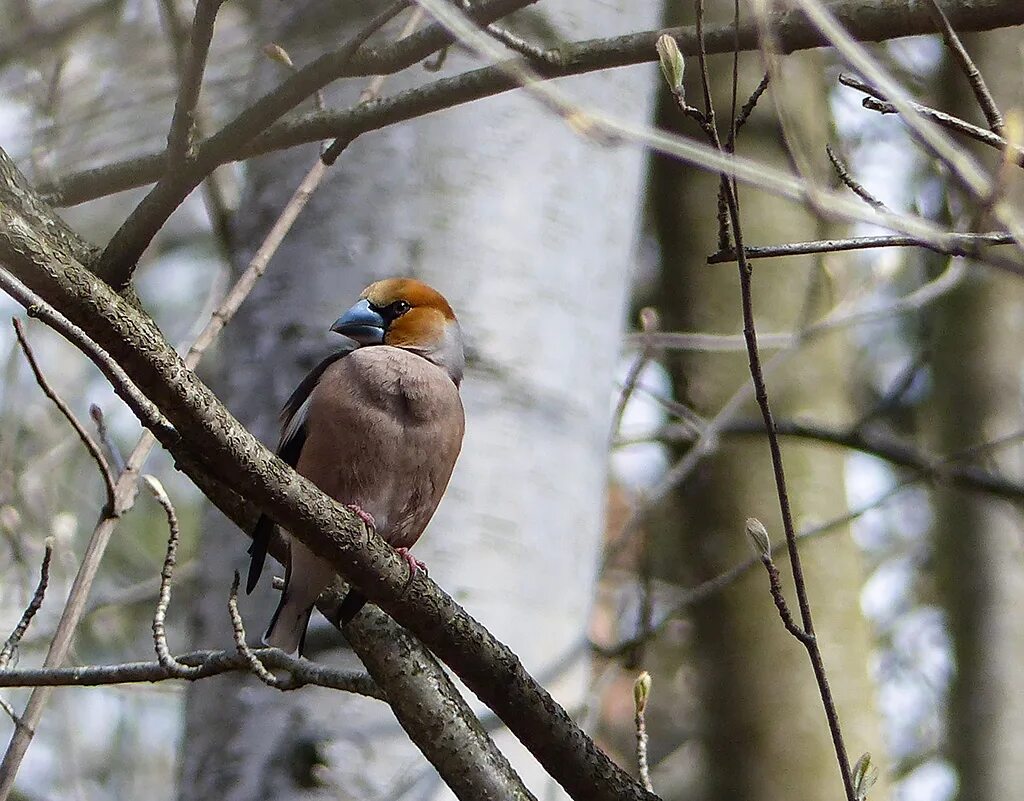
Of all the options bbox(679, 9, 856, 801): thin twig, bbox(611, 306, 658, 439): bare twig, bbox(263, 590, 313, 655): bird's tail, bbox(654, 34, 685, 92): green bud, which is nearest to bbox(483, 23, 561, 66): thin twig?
bbox(654, 34, 685, 92): green bud

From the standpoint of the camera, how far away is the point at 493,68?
2154 mm

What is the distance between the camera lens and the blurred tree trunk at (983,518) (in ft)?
18.5

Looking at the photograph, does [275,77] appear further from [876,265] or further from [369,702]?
[876,265]

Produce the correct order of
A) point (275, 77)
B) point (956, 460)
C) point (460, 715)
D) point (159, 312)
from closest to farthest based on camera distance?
point (460, 715), point (275, 77), point (956, 460), point (159, 312)

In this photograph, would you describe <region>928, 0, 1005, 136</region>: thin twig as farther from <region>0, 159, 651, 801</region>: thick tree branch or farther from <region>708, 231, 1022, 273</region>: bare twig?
<region>0, 159, 651, 801</region>: thick tree branch

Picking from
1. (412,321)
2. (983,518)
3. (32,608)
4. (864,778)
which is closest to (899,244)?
(864,778)

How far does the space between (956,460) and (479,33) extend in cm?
353

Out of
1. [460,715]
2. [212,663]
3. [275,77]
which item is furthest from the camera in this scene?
[275,77]

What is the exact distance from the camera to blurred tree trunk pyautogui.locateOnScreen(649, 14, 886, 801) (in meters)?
5.17

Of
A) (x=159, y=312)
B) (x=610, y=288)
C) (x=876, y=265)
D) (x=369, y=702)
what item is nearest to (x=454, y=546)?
(x=369, y=702)

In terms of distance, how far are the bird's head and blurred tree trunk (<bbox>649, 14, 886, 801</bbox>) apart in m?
1.91

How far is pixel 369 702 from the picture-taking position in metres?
3.11

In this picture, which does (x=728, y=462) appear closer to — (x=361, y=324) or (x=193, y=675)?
(x=361, y=324)

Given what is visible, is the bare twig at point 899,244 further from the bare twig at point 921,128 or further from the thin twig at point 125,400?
the thin twig at point 125,400
